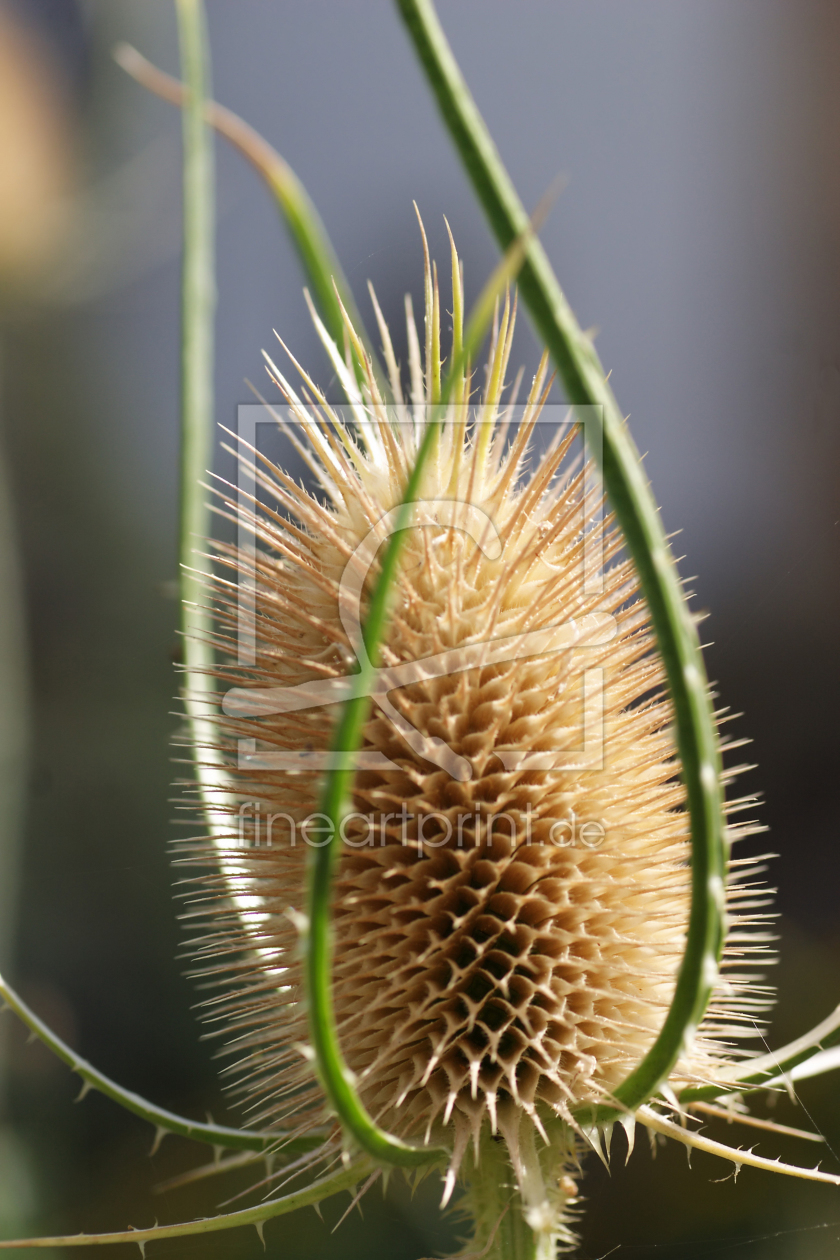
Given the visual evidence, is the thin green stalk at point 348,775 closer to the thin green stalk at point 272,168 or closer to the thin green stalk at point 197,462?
the thin green stalk at point 272,168

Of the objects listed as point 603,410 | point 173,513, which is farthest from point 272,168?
point 173,513

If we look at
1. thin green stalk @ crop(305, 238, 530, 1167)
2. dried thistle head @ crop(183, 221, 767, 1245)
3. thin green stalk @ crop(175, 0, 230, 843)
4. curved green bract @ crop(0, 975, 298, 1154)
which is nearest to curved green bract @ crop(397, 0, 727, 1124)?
thin green stalk @ crop(305, 238, 530, 1167)

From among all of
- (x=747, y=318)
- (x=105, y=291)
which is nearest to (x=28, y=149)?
(x=105, y=291)

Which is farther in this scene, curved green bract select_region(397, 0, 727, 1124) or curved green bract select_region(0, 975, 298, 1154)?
curved green bract select_region(0, 975, 298, 1154)

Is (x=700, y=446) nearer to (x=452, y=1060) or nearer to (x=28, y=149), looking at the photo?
(x=452, y=1060)

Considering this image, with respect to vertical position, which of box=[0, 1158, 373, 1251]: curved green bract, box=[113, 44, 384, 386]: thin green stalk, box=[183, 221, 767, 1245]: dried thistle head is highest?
box=[113, 44, 384, 386]: thin green stalk

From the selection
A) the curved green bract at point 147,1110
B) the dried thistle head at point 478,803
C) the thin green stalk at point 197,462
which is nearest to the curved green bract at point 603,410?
the dried thistle head at point 478,803

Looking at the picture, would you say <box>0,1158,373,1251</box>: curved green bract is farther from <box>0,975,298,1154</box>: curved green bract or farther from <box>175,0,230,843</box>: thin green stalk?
<box>175,0,230,843</box>: thin green stalk
